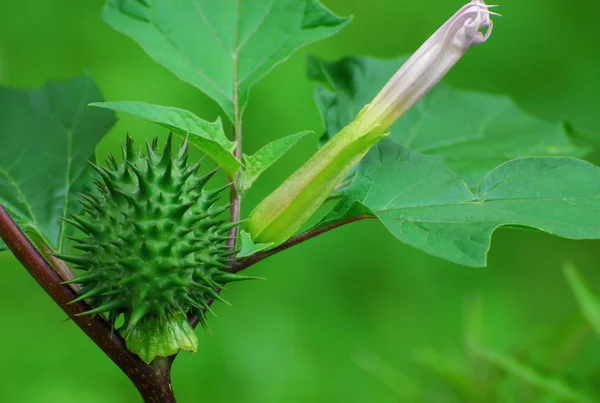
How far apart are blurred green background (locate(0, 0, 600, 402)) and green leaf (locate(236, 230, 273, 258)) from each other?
1.39 meters

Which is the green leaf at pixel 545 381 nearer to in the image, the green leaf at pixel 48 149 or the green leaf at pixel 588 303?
the green leaf at pixel 588 303

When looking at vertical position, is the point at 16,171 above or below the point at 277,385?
above

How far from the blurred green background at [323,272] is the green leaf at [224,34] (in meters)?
1.24

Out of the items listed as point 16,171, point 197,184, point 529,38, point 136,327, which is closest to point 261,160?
point 197,184

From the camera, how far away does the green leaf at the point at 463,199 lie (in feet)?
3.09

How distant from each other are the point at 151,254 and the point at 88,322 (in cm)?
11

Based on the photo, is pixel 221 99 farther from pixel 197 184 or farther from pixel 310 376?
pixel 310 376

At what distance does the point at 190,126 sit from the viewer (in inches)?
39.0

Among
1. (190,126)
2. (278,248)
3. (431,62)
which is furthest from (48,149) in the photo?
(431,62)

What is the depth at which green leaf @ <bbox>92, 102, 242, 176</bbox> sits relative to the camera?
935 millimetres

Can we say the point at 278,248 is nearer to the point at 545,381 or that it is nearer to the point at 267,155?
the point at 267,155

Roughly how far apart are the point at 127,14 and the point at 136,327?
1.90ft

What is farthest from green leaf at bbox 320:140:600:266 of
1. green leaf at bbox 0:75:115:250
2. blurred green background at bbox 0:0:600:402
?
blurred green background at bbox 0:0:600:402

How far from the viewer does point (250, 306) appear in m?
2.67
